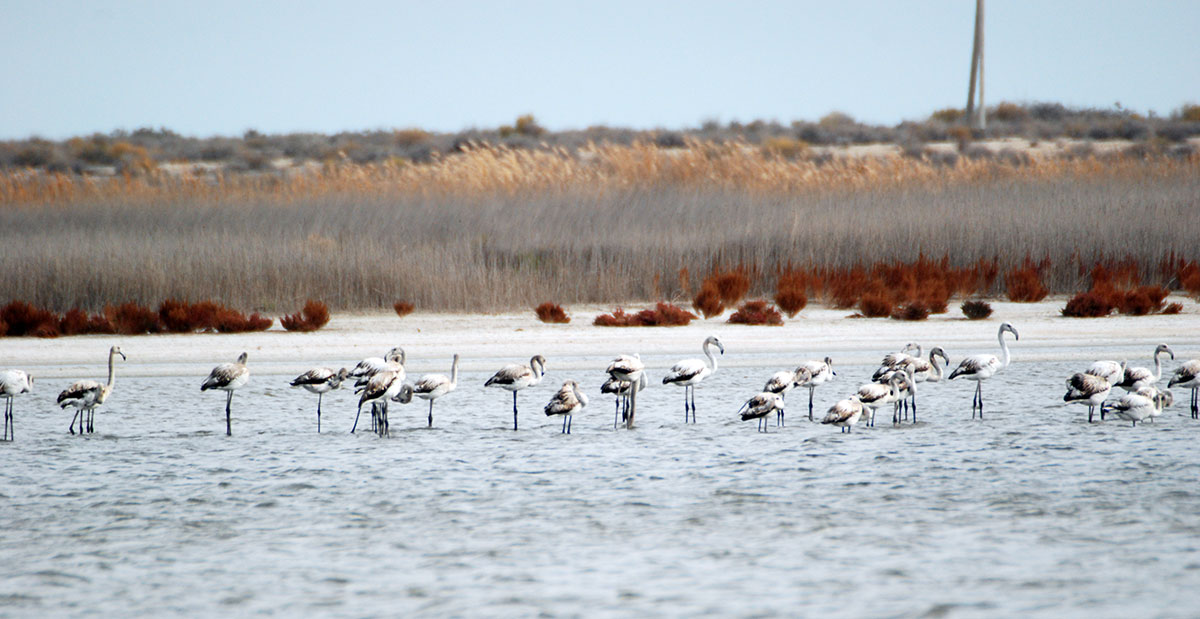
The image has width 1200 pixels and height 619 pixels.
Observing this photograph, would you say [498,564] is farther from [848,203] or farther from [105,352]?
[848,203]

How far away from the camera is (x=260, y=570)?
23.4 feet

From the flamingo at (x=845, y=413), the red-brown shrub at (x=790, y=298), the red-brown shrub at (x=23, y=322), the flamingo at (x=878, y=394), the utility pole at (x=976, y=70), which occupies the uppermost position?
the utility pole at (x=976, y=70)

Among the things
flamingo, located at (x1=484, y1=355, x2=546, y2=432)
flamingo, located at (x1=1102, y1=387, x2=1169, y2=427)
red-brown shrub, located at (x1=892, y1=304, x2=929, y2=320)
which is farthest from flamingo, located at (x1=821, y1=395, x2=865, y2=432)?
red-brown shrub, located at (x1=892, y1=304, x2=929, y2=320)

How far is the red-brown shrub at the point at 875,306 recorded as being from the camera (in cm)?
1933

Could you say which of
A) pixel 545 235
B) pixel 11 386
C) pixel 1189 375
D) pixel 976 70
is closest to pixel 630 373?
pixel 1189 375

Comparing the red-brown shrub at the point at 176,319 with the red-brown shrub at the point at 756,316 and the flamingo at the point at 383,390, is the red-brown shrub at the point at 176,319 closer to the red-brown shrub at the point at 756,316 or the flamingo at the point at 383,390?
the flamingo at the point at 383,390

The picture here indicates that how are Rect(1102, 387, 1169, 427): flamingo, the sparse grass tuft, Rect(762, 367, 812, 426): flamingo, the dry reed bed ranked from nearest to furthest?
Rect(1102, 387, 1169, 427): flamingo → Rect(762, 367, 812, 426): flamingo → the sparse grass tuft → the dry reed bed

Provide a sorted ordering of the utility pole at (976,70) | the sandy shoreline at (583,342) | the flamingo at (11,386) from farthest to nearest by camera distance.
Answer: the utility pole at (976,70)
the sandy shoreline at (583,342)
the flamingo at (11,386)

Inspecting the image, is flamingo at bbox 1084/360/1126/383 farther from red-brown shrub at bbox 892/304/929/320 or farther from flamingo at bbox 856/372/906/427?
red-brown shrub at bbox 892/304/929/320

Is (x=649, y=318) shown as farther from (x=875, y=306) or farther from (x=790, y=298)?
(x=875, y=306)

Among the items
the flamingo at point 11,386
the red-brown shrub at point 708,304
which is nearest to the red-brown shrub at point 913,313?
the red-brown shrub at point 708,304

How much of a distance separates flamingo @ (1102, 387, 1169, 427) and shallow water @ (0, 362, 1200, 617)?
0.19 metres

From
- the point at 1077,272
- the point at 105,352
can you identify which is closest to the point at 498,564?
the point at 105,352

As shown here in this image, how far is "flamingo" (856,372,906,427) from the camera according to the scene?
1125 cm
